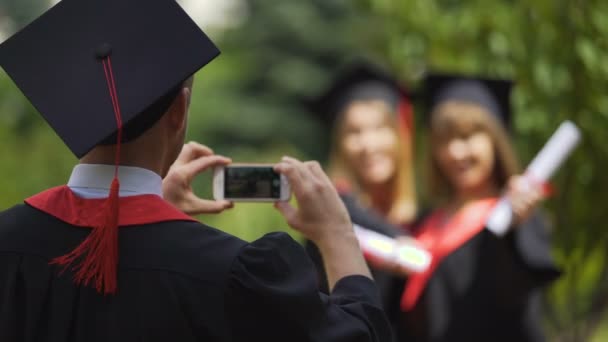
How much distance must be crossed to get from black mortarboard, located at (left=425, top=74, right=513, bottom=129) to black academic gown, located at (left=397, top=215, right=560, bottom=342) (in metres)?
0.54

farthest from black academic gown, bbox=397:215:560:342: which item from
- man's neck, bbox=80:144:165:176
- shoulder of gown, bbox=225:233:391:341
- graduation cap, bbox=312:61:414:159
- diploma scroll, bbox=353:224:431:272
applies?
man's neck, bbox=80:144:165:176

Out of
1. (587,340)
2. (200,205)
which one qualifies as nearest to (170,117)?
(200,205)

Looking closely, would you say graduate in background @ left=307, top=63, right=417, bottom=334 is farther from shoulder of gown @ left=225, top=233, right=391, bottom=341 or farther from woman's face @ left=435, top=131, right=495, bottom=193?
shoulder of gown @ left=225, top=233, right=391, bottom=341

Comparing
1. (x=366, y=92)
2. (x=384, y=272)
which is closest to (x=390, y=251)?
(x=384, y=272)

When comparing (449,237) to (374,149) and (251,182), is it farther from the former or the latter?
(251,182)

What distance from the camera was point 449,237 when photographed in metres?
4.33

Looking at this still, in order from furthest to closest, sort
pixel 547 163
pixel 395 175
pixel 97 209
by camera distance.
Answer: pixel 395 175 → pixel 547 163 → pixel 97 209

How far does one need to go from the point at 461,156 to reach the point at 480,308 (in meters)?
0.67

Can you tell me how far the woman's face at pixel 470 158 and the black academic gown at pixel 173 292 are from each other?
2505 millimetres

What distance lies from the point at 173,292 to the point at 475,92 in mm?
2914

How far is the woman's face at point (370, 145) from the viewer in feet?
15.0

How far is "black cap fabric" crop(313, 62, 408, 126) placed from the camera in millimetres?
4832

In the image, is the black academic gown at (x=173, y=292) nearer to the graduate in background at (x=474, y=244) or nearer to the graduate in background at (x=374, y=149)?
the graduate in background at (x=474, y=244)

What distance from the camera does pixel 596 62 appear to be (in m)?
3.84
